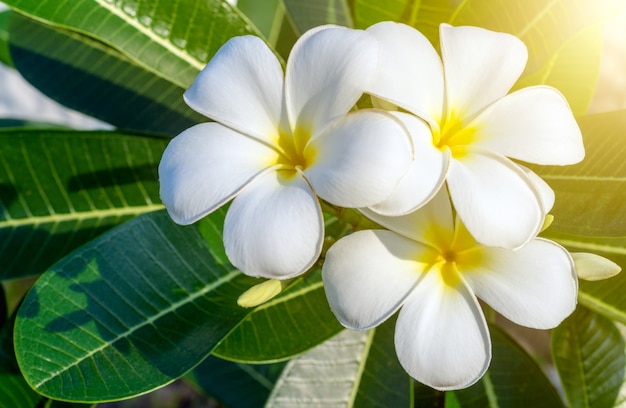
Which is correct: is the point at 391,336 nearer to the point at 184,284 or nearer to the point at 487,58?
the point at 184,284

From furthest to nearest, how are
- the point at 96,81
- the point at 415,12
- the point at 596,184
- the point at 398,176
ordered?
the point at 96,81
the point at 415,12
the point at 596,184
the point at 398,176

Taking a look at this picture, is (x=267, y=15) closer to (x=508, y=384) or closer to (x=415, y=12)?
(x=415, y=12)

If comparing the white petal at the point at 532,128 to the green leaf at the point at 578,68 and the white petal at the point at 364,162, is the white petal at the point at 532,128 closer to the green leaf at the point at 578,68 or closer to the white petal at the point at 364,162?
the white petal at the point at 364,162

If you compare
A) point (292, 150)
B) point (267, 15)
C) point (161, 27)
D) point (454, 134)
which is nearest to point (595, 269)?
point (454, 134)

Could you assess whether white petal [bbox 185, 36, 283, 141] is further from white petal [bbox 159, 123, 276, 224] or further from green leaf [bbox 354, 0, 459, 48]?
green leaf [bbox 354, 0, 459, 48]

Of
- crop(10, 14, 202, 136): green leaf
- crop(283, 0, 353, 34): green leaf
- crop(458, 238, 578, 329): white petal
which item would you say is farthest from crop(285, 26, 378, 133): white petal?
crop(10, 14, 202, 136): green leaf

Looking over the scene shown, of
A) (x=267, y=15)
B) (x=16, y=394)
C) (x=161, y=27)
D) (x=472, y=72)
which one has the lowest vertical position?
(x=16, y=394)
